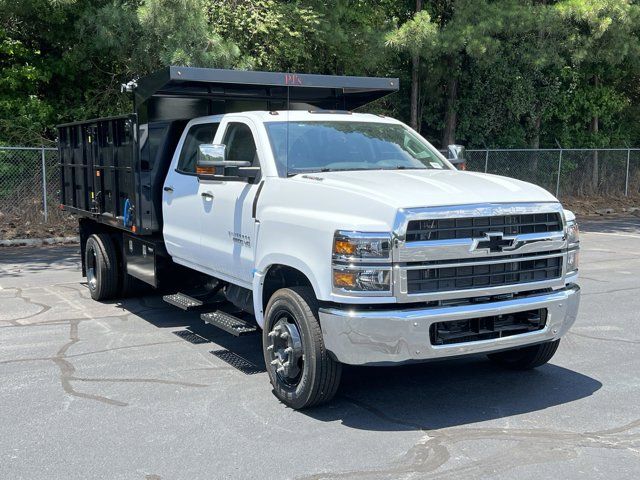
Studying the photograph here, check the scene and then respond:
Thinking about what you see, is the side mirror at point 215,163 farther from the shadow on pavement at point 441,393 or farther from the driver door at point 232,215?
the shadow on pavement at point 441,393

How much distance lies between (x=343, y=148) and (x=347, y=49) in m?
13.2

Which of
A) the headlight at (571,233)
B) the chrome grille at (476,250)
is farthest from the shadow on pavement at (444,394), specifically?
the headlight at (571,233)

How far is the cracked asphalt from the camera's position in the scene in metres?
4.47

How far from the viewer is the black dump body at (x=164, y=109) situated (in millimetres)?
7441

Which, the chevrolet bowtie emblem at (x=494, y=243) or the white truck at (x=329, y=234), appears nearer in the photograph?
the white truck at (x=329, y=234)

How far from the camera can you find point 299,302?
5273 millimetres

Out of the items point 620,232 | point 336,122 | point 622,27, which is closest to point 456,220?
point 336,122

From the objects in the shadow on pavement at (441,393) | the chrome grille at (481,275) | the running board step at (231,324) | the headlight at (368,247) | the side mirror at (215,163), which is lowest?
the shadow on pavement at (441,393)

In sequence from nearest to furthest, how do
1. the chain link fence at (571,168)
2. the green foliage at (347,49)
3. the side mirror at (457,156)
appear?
1. the side mirror at (457,156)
2. the green foliage at (347,49)
3. the chain link fence at (571,168)

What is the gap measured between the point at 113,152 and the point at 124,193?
1.88 ft

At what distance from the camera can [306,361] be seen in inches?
205

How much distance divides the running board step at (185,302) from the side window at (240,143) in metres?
1.50

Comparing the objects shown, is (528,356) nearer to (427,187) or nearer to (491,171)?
(427,187)

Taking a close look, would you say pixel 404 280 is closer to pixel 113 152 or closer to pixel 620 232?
pixel 113 152
